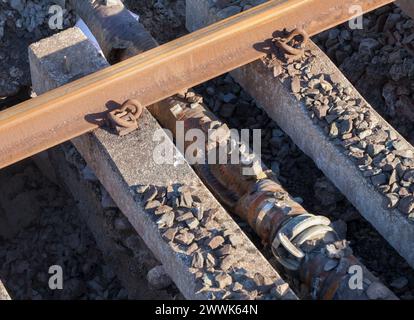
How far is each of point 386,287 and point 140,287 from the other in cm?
201

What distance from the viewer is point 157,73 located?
7.34m

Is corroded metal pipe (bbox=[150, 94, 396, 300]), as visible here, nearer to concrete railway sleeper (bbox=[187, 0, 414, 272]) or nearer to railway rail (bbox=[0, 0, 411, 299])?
railway rail (bbox=[0, 0, 411, 299])

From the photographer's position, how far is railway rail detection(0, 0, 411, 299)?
22.2 feet

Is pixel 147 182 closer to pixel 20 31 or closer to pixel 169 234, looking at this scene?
pixel 169 234

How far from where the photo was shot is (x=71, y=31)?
797 centimetres

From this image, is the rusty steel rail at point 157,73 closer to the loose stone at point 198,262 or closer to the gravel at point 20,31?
the loose stone at point 198,262

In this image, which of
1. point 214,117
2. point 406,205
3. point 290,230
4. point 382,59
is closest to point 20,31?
point 214,117

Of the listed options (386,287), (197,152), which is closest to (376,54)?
(197,152)

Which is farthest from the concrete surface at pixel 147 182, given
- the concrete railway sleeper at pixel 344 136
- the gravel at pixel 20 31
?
the gravel at pixel 20 31

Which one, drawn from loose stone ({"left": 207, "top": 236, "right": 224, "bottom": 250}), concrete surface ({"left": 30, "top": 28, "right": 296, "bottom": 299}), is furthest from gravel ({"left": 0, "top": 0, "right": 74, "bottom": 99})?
loose stone ({"left": 207, "top": 236, "right": 224, "bottom": 250})

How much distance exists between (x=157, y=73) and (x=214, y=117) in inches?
24.6

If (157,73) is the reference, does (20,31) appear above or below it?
below

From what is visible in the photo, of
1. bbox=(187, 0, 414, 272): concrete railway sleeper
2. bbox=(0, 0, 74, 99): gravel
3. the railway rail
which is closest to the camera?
the railway rail

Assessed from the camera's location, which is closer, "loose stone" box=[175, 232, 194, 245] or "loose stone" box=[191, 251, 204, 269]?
"loose stone" box=[191, 251, 204, 269]
